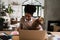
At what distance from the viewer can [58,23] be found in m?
5.31

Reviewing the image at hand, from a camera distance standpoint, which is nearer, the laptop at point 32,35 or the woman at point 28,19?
the laptop at point 32,35

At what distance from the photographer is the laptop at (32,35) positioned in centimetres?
136

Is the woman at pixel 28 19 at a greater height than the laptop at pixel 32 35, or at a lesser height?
greater

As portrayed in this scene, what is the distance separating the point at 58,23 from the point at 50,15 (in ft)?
1.38

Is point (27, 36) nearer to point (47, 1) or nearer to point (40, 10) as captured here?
point (47, 1)

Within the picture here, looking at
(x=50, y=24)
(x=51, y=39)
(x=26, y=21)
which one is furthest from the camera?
(x=50, y=24)

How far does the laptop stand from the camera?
1.36 meters

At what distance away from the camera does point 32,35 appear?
4.50 ft

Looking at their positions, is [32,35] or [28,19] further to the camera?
[28,19]

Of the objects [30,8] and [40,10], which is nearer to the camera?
[30,8]

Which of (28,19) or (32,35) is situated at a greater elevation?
(28,19)

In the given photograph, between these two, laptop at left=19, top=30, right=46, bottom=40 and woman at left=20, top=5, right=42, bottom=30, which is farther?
woman at left=20, top=5, right=42, bottom=30

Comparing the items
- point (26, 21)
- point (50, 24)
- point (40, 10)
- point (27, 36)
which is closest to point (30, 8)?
point (26, 21)

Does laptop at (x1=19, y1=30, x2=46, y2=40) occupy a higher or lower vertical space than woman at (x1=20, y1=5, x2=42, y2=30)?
lower
